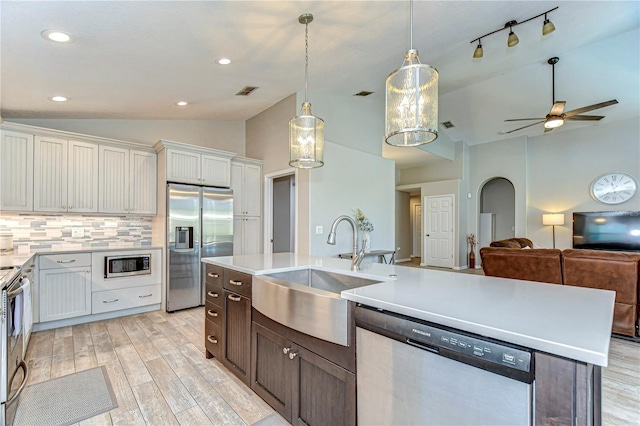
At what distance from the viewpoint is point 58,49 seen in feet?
8.04

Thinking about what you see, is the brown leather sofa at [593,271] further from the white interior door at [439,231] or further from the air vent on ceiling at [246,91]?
the white interior door at [439,231]

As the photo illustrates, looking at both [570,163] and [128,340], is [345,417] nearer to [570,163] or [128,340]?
[128,340]

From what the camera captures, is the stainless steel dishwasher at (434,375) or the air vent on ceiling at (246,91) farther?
the air vent on ceiling at (246,91)

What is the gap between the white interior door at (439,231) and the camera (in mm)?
8203

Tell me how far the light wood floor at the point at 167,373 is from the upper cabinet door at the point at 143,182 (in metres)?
1.51

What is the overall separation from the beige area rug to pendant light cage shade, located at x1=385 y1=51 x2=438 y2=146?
2.59 metres

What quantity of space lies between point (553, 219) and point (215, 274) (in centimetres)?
724

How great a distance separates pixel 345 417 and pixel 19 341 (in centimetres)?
247

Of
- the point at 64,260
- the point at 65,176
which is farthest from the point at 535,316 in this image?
the point at 65,176

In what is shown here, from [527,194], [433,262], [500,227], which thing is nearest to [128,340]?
[433,262]

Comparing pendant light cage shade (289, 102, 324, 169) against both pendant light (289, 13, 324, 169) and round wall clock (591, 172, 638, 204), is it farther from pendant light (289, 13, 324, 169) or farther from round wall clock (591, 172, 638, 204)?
round wall clock (591, 172, 638, 204)

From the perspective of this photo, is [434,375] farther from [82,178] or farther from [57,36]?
[82,178]

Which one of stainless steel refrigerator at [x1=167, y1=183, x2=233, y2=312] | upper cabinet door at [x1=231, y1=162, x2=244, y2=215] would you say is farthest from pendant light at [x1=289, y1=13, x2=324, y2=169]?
upper cabinet door at [x1=231, y1=162, x2=244, y2=215]

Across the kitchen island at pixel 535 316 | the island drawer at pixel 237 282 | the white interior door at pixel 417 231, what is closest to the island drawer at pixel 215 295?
the island drawer at pixel 237 282
